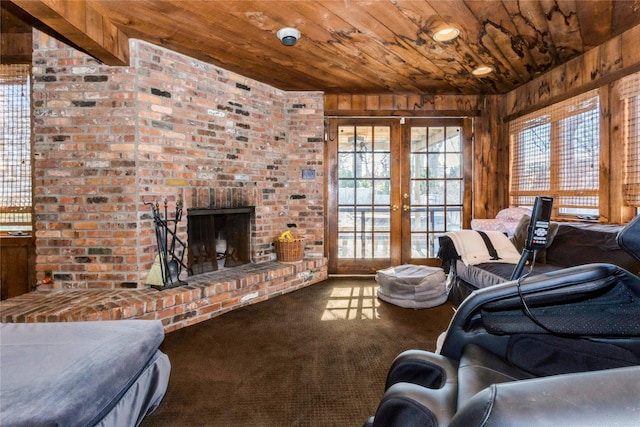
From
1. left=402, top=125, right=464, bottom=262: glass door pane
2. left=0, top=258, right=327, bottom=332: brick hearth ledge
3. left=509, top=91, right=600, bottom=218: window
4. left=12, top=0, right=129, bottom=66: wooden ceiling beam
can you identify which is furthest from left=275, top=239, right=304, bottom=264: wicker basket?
left=509, top=91, right=600, bottom=218: window

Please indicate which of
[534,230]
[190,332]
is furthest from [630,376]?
[190,332]

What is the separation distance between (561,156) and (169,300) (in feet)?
13.0

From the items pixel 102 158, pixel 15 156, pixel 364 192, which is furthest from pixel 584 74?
pixel 15 156

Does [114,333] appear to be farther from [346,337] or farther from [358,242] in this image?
[358,242]

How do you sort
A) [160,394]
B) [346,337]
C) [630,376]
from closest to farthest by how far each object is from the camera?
[630,376] < [160,394] < [346,337]

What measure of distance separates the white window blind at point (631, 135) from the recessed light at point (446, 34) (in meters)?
1.43

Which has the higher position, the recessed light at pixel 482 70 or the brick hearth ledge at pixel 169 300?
the recessed light at pixel 482 70

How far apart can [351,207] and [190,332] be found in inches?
98.3

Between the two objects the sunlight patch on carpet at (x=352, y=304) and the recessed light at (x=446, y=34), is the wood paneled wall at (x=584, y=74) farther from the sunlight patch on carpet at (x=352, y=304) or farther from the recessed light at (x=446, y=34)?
the sunlight patch on carpet at (x=352, y=304)

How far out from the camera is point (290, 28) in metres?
2.55

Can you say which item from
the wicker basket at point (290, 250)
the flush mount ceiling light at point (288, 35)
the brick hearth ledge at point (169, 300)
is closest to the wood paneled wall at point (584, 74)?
the flush mount ceiling light at point (288, 35)

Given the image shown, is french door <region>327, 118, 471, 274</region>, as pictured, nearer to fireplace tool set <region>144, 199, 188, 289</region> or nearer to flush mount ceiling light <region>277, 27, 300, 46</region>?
flush mount ceiling light <region>277, 27, 300, 46</region>

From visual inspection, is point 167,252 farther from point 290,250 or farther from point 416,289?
point 416,289

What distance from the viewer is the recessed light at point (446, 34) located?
262 centimetres
